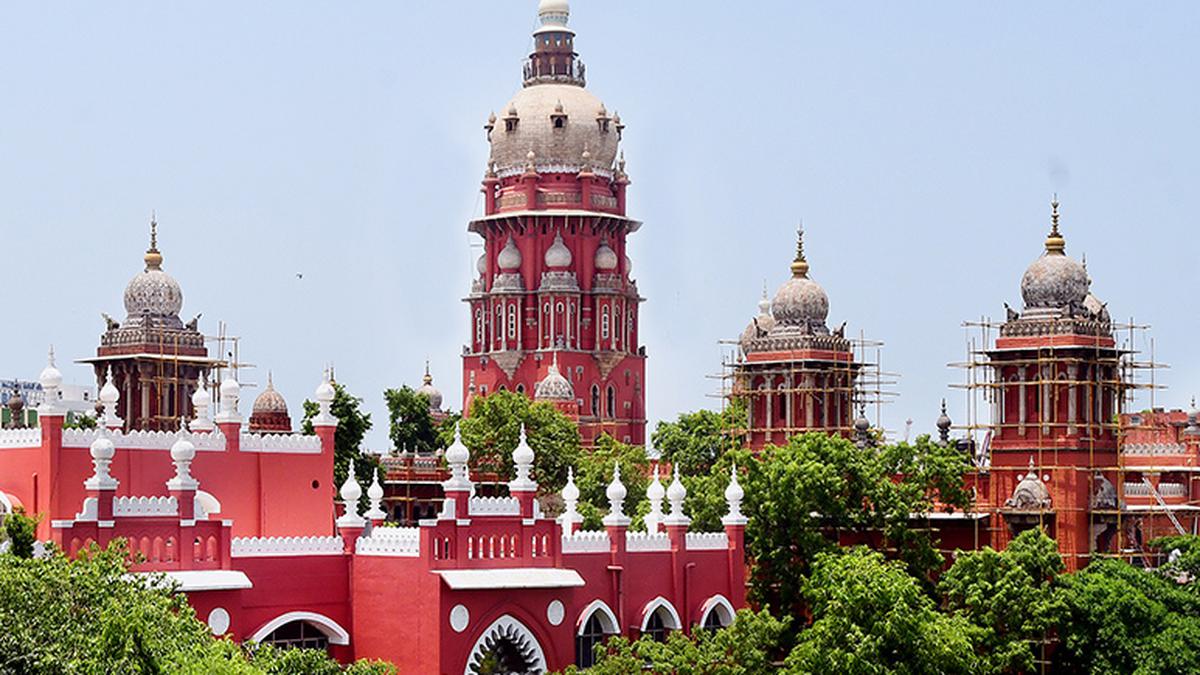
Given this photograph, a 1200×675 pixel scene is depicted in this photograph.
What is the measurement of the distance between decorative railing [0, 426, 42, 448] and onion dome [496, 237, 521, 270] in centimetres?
3626

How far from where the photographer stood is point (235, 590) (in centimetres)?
3641

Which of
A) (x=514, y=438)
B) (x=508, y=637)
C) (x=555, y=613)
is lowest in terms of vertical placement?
(x=508, y=637)

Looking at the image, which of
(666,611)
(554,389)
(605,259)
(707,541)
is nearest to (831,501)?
(707,541)

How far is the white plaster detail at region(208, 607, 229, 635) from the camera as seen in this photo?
36.0 metres

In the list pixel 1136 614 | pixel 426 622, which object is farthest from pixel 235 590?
pixel 1136 614

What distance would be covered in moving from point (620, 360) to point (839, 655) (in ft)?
120

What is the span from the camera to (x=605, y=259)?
A: 244 feet

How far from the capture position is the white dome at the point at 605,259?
244 feet

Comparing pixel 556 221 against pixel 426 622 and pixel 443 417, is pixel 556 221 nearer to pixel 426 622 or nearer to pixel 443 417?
pixel 443 417

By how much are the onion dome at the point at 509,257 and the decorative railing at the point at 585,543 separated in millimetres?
34179

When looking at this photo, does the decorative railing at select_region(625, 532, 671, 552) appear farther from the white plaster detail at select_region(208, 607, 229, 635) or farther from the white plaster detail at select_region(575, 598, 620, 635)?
the white plaster detail at select_region(208, 607, 229, 635)

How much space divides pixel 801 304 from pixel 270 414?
1502 cm

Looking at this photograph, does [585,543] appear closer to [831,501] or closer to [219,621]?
[831,501]

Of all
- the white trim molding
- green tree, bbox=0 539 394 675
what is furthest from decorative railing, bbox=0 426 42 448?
green tree, bbox=0 539 394 675
